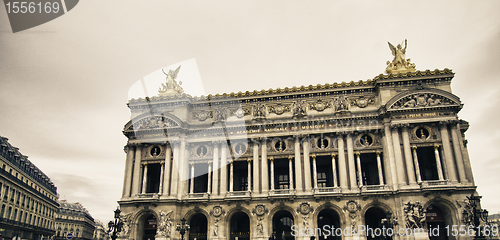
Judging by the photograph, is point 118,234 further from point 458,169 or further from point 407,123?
point 458,169

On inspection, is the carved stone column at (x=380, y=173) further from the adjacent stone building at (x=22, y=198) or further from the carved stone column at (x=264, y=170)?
A: the adjacent stone building at (x=22, y=198)

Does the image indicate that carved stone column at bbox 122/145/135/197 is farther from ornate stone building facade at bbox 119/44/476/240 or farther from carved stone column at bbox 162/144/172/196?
carved stone column at bbox 162/144/172/196

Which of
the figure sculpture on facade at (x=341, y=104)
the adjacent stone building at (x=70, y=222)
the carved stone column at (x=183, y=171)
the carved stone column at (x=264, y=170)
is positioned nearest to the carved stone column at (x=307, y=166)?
the carved stone column at (x=264, y=170)

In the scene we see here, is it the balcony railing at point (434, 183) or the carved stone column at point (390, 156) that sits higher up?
the carved stone column at point (390, 156)

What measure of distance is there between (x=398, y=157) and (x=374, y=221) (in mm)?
8417

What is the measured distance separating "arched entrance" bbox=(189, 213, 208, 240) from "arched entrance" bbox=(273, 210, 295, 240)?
843 centimetres

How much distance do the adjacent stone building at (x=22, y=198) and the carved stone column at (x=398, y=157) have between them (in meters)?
54.5

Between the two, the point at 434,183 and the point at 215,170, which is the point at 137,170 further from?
the point at 434,183

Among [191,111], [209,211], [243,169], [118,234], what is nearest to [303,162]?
[243,169]

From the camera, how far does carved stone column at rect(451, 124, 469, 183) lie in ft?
126

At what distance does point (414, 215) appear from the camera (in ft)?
122

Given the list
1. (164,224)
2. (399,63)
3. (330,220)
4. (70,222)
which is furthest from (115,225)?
(70,222)

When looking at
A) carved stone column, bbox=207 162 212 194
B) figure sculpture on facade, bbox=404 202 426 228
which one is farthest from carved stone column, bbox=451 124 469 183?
carved stone column, bbox=207 162 212 194

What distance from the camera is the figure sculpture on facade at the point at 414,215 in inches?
1459
